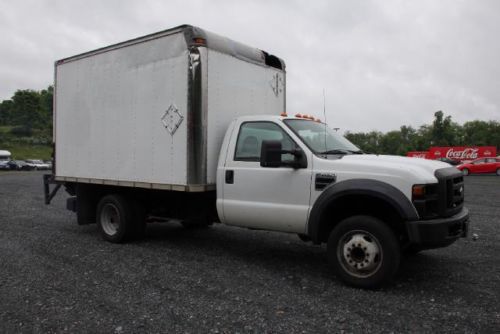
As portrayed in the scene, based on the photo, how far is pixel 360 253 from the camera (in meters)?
4.71

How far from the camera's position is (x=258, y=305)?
13.8 feet

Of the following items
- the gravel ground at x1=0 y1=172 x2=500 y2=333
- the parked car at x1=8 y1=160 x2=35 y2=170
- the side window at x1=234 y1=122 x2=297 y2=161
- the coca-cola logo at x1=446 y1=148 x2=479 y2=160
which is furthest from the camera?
the parked car at x1=8 y1=160 x2=35 y2=170

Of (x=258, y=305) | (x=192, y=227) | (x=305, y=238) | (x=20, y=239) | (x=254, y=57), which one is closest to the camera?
(x=258, y=305)

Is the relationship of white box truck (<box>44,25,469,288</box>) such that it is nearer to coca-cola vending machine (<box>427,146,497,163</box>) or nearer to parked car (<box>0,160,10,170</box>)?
coca-cola vending machine (<box>427,146,497,163</box>)

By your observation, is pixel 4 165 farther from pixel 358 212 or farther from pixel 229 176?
pixel 358 212

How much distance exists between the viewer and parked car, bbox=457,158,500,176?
94.8 ft

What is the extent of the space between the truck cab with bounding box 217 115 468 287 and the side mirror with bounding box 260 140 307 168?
12 mm

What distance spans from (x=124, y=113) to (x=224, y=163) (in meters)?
2.09

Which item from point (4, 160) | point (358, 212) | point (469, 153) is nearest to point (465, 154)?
point (469, 153)

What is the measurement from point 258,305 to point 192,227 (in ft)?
14.9

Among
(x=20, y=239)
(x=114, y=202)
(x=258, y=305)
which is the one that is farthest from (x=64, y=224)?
(x=258, y=305)

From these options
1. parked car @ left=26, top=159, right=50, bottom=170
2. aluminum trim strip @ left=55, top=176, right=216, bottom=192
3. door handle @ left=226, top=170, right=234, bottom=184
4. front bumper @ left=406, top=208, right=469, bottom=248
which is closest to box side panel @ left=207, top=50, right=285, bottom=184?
aluminum trim strip @ left=55, top=176, right=216, bottom=192

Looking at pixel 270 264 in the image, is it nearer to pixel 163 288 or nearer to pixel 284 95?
pixel 163 288

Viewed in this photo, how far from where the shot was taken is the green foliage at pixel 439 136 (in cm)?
7438
